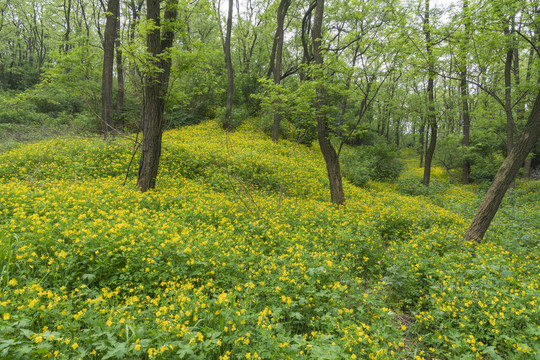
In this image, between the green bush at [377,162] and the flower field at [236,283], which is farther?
the green bush at [377,162]

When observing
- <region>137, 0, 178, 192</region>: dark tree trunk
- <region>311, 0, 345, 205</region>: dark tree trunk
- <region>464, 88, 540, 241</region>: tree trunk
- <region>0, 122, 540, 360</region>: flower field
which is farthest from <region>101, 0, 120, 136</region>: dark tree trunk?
<region>464, 88, 540, 241</region>: tree trunk

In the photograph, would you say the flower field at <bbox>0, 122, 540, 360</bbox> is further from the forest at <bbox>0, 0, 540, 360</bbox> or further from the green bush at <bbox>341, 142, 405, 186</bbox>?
the green bush at <bbox>341, 142, 405, 186</bbox>

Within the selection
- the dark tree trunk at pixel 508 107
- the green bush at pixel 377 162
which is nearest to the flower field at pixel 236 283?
the dark tree trunk at pixel 508 107

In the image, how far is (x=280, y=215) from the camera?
675 cm

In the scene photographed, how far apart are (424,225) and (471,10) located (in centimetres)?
616

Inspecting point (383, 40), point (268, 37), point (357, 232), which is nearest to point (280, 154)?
point (383, 40)

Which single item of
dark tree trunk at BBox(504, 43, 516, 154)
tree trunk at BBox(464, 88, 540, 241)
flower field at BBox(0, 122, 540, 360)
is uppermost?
dark tree trunk at BBox(504, 43, 516, 154)

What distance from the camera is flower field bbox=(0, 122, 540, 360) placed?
2625mm

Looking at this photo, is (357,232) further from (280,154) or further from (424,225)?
(280,154)

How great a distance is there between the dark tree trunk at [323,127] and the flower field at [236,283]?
7.17 feet

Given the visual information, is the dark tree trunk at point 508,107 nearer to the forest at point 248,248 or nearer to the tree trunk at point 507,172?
the forest at point 248,248

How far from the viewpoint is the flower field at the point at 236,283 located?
2.62 meters

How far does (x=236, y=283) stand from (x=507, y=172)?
672cm

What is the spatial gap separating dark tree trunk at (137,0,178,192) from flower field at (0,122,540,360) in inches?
25.1
